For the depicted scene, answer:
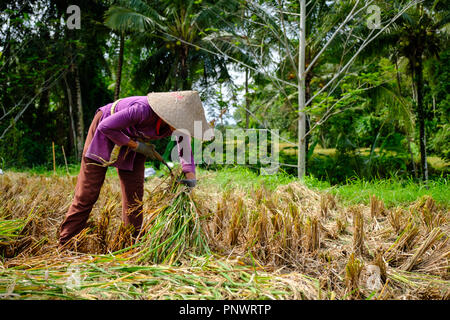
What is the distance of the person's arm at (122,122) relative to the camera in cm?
195

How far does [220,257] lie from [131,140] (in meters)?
0.97

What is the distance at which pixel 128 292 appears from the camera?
1215 mm

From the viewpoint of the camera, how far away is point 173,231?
1.71 meters

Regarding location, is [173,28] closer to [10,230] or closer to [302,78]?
[302,78]

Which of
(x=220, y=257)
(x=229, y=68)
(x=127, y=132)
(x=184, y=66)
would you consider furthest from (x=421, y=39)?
(x=220, y=257)

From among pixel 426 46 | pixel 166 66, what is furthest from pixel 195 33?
pixel 426 46

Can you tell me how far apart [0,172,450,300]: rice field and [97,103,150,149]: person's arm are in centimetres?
41

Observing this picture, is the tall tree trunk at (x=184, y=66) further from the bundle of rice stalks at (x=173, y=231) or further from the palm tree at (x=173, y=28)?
the bundle of rice stalks at (x=173, y=231)

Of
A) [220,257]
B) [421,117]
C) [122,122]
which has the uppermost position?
[421,117]

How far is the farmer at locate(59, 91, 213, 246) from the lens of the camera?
194 cm

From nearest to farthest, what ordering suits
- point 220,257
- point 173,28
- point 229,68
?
point 220,257
point 173,28
point 229,68
